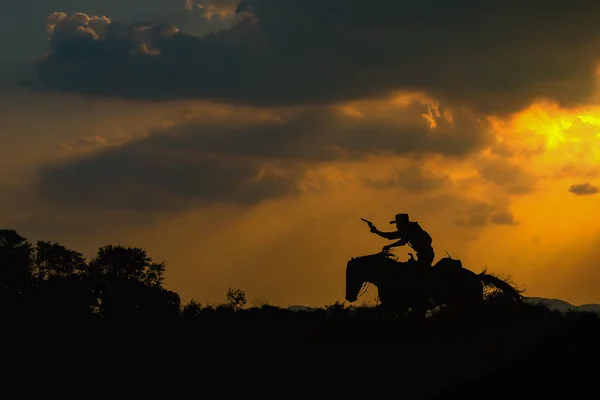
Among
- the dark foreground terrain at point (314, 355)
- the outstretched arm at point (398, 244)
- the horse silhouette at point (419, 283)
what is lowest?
the dark foreground terrain at point (314, 355)

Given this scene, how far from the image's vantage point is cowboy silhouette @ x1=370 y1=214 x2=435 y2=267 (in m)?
37.9

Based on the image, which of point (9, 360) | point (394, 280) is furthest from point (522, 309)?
point (9, 360)

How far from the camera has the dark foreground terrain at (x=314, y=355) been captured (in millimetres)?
33188

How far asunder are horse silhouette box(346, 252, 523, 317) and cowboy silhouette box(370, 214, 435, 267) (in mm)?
358

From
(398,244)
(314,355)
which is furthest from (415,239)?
(314,355)

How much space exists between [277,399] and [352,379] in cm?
241

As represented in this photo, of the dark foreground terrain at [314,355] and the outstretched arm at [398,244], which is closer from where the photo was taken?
the dark foreground terrain at [314,355]

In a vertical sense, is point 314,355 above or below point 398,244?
Result: below

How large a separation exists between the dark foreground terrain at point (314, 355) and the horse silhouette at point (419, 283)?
0.57 metres

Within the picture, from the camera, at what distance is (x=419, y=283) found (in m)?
37.2

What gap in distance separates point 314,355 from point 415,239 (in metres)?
5.59

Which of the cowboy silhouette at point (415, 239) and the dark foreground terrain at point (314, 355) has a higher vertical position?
the cowboy silhouette at point (415, 239)

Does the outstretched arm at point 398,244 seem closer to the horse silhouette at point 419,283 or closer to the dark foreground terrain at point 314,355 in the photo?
the horse silhouette at point 419,283

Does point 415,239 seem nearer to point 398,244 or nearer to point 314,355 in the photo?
point 398,244
